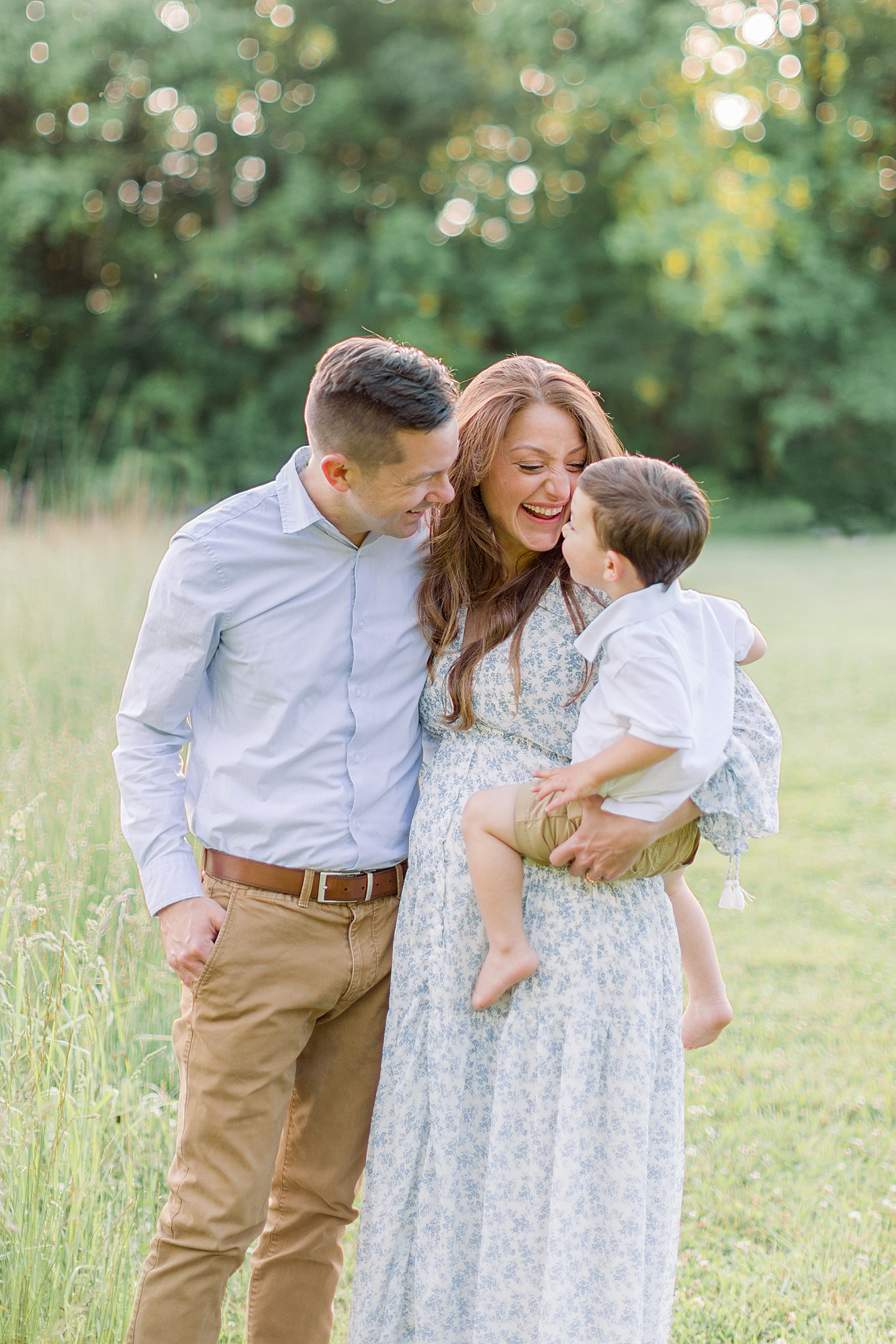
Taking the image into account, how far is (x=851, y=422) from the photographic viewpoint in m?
25.9

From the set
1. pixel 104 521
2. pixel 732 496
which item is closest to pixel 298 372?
pixel 732 496

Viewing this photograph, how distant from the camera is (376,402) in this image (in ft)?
7.05

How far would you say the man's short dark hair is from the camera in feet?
7.06

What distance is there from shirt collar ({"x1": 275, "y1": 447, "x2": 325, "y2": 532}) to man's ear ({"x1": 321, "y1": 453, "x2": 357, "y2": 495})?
2.5 inches

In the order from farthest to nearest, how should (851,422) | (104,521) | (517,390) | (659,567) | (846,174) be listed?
(851,422) < (846,174) < (104,521) < (517,390) < (659,567)

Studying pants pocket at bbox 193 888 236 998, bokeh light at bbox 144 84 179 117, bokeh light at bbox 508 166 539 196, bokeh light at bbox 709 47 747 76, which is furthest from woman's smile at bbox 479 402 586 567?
bokeh light at bbox 709 47 747 76

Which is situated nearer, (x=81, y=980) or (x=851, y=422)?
(x=81, y=980)

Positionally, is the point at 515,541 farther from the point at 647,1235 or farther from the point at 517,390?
the point at 647,1235

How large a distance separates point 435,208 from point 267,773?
76.6ft

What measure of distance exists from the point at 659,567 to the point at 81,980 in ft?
5.40

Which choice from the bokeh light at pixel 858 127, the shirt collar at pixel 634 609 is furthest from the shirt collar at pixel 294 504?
the bokeh light at pixel 858 127

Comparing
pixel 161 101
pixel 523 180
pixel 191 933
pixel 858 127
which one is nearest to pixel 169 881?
pixel 191 933

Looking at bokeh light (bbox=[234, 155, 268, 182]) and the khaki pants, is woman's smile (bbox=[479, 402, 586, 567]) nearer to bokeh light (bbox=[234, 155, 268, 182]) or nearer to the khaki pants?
the khaki pants

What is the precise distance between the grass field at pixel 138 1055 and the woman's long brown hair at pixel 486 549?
916mm
